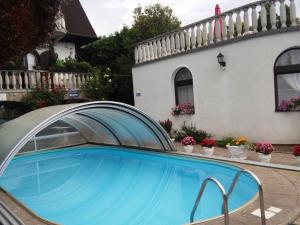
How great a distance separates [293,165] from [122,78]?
43.5 ft

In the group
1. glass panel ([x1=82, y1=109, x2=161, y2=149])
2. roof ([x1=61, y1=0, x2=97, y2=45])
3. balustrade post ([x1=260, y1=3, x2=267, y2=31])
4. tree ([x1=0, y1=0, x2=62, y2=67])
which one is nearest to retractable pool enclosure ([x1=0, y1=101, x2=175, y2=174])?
glass panel ([x1=82, y1=109, x2=161, y2=149])

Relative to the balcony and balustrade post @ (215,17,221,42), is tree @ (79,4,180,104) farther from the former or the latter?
A: balustrade post @ (215,17,221,42)

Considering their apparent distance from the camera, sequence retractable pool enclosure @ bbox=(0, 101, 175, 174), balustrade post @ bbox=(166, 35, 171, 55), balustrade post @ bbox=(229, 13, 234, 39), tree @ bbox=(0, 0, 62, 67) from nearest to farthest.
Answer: tree @ bbox=(0, 0, 62, 67)
retractable pool enclosure @ bbox=(0, 101, 175, 174)
balustrade post @ bbox=(229, 13, 234, 39)
balustrade post @ bbox=(166, 35, 171, 55)

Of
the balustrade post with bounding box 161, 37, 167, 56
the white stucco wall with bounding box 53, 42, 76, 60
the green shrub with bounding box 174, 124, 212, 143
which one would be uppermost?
the white stucco wall with bounding box 53, 42, 76, 60

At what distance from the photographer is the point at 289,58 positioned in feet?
37.7

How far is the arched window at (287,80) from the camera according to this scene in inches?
448

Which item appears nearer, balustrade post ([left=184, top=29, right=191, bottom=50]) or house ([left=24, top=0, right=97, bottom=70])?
balustrade post ([left=184, top=29, right=191, bottom=50])

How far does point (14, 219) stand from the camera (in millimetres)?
6500

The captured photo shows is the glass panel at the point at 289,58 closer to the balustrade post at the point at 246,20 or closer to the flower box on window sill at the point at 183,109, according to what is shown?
the balustrade post at the point at 246,20

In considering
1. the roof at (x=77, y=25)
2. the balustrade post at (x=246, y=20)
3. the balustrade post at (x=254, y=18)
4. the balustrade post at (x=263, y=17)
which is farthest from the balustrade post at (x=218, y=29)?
the roof at (x=77, y=25)

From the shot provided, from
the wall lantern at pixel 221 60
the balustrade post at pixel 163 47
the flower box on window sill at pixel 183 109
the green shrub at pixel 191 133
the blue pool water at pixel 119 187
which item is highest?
the balustrade post at pixel 163 47

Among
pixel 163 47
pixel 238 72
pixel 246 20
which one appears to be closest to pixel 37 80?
pixel 163 47

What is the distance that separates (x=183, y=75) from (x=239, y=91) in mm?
3461

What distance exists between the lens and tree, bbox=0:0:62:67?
6365 mm
